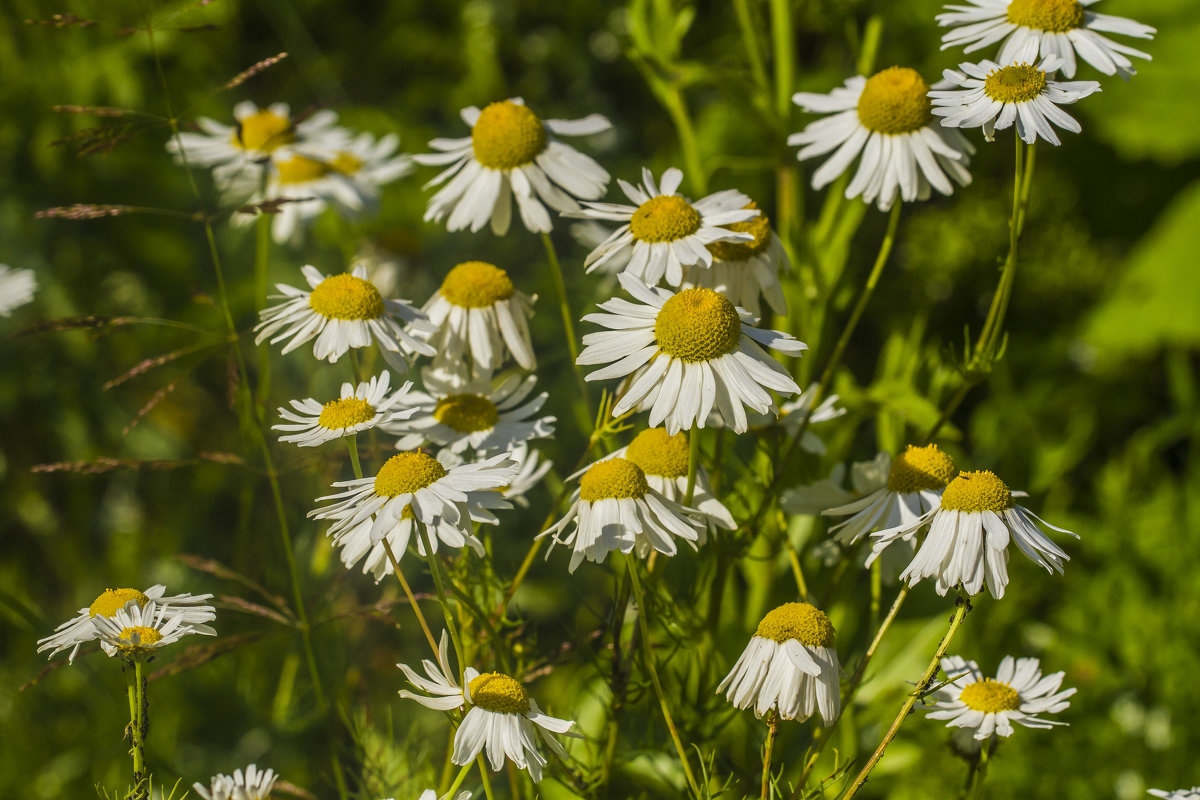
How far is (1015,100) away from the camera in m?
0.66

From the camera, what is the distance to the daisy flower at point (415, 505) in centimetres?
58

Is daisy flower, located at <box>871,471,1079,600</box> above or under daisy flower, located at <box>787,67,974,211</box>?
under

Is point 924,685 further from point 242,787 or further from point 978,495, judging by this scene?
point 242,787

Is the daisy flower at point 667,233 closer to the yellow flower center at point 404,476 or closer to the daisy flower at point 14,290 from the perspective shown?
the yellow flower center at point 404,476

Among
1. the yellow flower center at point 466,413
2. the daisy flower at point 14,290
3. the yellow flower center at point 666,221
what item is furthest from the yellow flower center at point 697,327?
the daisy flower at point 14,290

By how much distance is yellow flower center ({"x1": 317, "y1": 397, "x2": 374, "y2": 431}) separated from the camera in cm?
66

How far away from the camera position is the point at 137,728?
566 millimetres

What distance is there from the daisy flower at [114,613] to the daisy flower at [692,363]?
274mm

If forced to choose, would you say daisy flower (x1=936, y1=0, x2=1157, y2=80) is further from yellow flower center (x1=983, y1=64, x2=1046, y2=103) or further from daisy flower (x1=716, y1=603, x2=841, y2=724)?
daisy flower (x1=716, y1=603, x2=841, y2=724)

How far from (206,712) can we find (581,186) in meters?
0.98

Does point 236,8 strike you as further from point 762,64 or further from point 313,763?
point 313,763

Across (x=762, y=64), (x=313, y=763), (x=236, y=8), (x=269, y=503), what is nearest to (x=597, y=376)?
(x=762, y=64)

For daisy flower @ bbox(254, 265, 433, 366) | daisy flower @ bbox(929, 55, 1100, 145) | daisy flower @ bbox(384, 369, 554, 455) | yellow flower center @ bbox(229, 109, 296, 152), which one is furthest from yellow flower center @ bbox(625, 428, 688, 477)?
yellow flower center @ bbox(229, 109, 296, 152)

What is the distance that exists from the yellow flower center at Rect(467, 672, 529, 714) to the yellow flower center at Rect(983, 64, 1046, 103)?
490 millimetres
